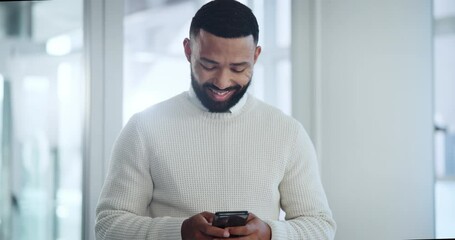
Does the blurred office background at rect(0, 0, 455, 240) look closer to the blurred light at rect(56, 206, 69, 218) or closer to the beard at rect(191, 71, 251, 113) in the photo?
the blurred light at rect(56, 206, 69, 218)

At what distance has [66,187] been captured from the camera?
2.00 metres

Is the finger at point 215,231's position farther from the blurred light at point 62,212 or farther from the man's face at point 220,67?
the blurred light at point 62,212

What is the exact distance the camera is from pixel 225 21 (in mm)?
1503

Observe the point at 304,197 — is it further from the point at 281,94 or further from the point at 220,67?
the point at 281,94

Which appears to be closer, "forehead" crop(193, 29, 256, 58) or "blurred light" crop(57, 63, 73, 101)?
"forehead" crop(193, 29, 256, 58)

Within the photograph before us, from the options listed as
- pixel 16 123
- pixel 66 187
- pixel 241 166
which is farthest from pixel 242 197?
pixel 16 123

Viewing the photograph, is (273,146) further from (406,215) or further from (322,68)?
(406,215)

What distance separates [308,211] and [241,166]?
0.21m

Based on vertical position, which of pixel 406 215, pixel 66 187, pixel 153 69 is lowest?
pixel 406 215

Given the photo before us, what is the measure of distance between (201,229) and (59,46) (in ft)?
3.31

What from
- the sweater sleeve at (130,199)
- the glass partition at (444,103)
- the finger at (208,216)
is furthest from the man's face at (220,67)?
the glass partition at (444,103)

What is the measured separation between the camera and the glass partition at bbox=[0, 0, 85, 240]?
1.95 meters

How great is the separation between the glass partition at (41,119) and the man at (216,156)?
0.57 meters

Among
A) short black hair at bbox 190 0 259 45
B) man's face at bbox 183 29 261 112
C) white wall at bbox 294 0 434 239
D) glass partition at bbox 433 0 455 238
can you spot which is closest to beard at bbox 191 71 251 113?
man's face at bbox 183 29 261 112
